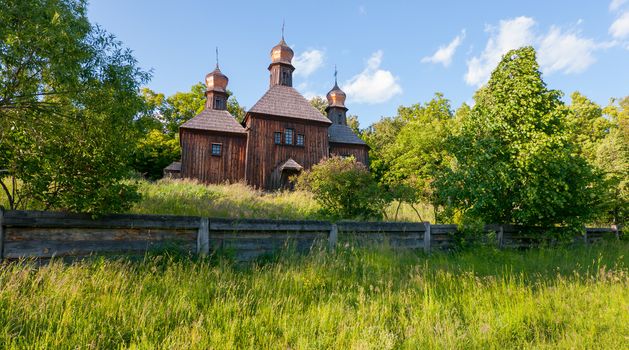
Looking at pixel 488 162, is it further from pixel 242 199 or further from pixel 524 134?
pixel 242 199

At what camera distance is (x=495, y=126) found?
9477mm

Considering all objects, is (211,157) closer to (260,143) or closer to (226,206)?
(260,143)

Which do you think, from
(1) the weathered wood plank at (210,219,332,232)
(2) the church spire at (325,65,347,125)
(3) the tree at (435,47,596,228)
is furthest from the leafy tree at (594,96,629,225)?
(2) the church spire at (325,65,347,125)

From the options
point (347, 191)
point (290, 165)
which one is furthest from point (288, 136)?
point (347, 191)

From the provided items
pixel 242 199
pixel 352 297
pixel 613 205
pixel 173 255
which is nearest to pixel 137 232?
pixel 173 255

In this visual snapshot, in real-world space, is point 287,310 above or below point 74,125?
below

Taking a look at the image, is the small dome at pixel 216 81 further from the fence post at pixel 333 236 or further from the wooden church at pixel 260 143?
the fence post at pixel 333 236

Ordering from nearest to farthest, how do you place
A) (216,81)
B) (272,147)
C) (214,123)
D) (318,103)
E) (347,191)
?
(347,191), (272,147), (214,123), (216,81), (318,103)

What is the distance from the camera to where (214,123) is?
84.6ft

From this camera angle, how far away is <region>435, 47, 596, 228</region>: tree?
348 inches

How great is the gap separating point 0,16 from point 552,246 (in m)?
13.5

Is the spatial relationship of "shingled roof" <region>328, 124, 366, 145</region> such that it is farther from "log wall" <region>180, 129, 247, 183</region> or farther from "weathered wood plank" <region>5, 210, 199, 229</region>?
"weathered wood plank" <region>5, 210, 199, 229</region>

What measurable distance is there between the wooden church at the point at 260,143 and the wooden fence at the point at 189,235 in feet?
52.0

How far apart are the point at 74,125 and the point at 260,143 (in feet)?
63.3
